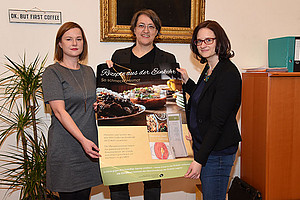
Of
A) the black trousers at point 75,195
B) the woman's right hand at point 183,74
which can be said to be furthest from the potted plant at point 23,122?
the woman's right hand at point 183,74

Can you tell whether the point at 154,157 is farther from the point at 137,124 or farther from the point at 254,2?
the point at 254,2

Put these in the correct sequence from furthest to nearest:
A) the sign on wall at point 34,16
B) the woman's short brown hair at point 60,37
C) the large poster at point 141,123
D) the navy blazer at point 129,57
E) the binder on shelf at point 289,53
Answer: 1. the binder on shelf at point 289,53
2. the sign on wall at point 34,16
3. the navy blazer at point 129,57
4. the woman's short brown hair at point 60,37
5. the large poster at point 141,123

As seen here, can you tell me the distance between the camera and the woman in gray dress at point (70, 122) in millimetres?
1620

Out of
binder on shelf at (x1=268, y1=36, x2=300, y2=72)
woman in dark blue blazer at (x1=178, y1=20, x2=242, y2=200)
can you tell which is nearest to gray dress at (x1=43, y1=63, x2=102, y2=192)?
woman in dark blue blazer at (x1=178, y1=20, x2=242, y2=200)

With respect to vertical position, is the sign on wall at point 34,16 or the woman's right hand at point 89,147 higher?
the sign on wall at point 34,16

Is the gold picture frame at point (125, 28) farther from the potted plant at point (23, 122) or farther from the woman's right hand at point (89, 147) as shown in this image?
the woman's right hand at point (89, 147)

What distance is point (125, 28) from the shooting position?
8.00 feet

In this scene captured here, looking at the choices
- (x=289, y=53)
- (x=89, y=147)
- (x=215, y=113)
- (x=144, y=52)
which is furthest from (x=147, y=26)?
(x=289, y=53)

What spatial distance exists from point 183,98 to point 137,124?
1.18 ft

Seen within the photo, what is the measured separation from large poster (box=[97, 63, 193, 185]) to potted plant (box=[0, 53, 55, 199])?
66 centimetres

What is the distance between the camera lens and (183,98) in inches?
68.9

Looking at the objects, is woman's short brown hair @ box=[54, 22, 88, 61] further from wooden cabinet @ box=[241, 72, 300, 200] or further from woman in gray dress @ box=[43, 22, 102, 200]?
wooden cabinet @ box=[241, 72, 300, 200]

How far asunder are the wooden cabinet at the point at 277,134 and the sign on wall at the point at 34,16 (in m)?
1.92

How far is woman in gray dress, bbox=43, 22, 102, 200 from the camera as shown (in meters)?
1.62
